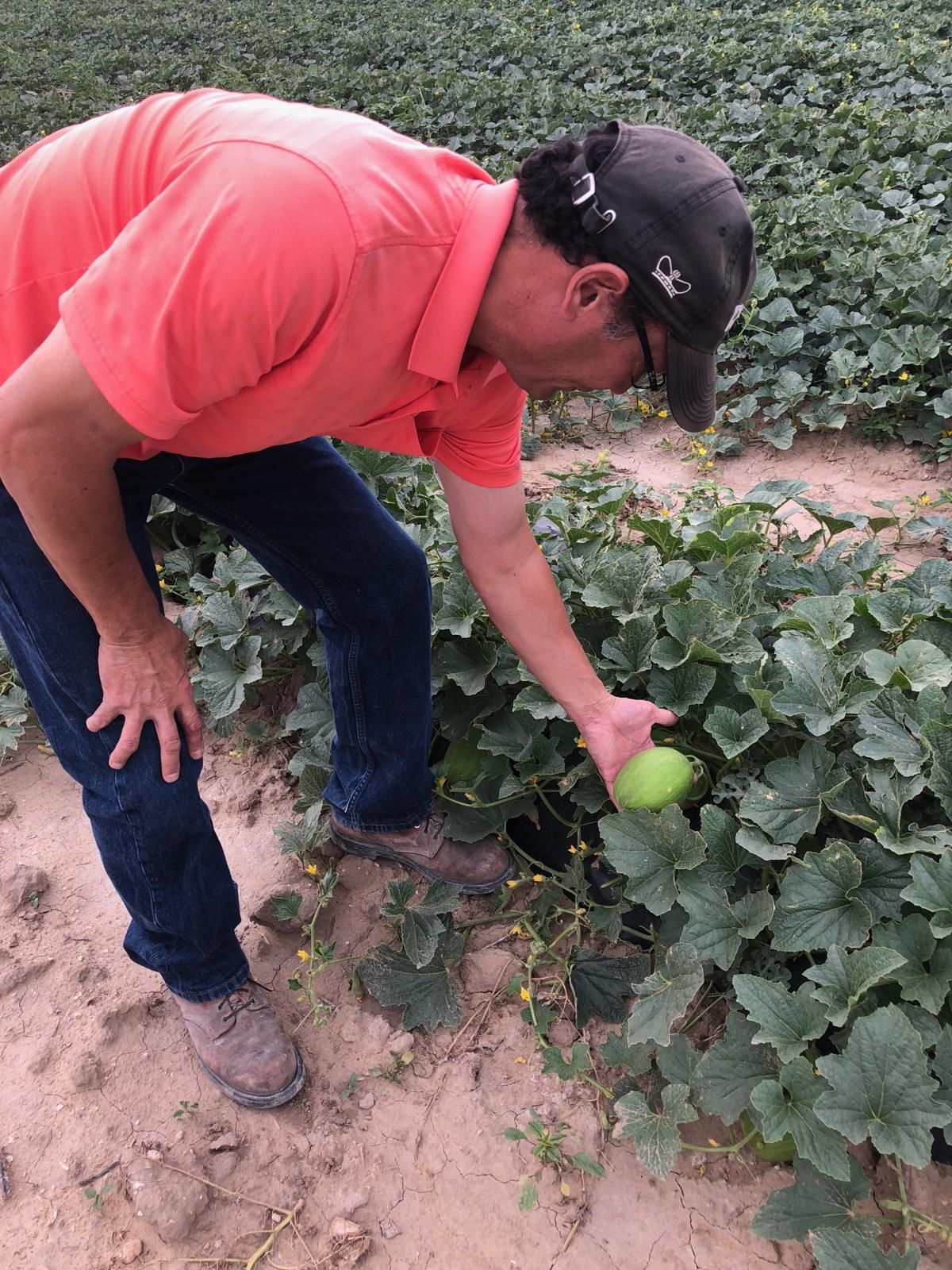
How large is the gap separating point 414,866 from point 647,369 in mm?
1629

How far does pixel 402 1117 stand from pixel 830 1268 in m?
1.01

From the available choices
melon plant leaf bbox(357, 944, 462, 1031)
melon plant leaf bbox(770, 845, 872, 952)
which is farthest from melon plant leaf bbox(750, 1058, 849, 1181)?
melon plant leaf bbox(357, 944, 462, 1031)

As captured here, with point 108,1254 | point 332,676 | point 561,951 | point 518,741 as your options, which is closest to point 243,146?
point 332,676

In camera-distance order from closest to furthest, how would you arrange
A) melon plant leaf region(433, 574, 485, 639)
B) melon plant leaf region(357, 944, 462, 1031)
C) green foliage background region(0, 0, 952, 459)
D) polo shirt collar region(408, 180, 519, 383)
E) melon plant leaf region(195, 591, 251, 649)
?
polo shirt collar region(408, 180, 519, 383)
melon plant leaf region(357, 944, 462, 1031)
melon plant leaf region(433, 574, 485, 639)
melon plant leaf region(195, 591, 251, 649)
green foliage background region(0, 0, 952, 459)

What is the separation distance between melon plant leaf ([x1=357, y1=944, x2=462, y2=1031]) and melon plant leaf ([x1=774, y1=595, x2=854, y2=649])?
131 cm

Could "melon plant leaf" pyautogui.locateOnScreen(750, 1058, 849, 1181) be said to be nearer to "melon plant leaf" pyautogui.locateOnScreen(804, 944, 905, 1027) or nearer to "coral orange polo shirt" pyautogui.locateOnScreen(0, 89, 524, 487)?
"melon plant leaf" pyautogui.locateOnScreen(804, 944, 905, 1027)

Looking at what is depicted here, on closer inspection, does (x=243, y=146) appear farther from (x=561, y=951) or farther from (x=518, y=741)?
(x=561, y=951)

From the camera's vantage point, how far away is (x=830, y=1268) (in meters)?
1.60

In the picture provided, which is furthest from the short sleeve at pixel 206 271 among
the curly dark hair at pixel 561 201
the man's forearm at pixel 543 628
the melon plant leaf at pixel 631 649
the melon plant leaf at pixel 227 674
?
the melon plant leaf at pixel 227 674

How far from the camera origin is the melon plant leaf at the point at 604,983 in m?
2.27

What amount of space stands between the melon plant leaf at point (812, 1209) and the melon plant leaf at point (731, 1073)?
0.16 m

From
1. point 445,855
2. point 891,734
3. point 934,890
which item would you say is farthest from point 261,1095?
point 891,734

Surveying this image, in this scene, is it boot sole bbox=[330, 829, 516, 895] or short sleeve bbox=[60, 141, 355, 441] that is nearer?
short sleeve bbox=[60, 141, 355, 441]

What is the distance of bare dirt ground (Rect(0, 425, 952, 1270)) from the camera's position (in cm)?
199
